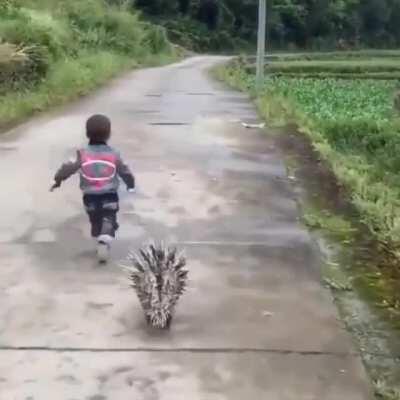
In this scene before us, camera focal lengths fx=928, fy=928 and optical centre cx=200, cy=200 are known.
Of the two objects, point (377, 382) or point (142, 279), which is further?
point (142, 279)

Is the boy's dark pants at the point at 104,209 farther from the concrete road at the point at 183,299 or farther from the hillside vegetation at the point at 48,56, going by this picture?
the hillside vegetation at the point at 48,56

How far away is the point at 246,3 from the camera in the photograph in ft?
220

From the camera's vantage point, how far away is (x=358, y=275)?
6.02 meters

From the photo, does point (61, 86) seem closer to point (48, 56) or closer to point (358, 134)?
point (48, 56)

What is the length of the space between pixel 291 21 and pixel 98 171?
68.6 metres

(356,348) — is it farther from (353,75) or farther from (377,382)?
(353,75)

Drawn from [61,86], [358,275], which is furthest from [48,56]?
[358,275]

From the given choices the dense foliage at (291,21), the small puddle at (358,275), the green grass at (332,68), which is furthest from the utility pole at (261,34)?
the dense foliage at (291,21)

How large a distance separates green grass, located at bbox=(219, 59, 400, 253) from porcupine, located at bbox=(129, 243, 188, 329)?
1949mm

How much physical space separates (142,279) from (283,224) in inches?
108

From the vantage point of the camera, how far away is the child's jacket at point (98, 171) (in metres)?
6.23

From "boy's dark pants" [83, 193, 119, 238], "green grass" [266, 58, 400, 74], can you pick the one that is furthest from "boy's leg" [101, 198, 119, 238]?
"green grass" [266, 58, 400, 74]

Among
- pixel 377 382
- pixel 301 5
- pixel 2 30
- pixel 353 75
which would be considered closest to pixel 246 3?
pixel 301 5

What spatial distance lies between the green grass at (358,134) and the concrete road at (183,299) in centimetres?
67
